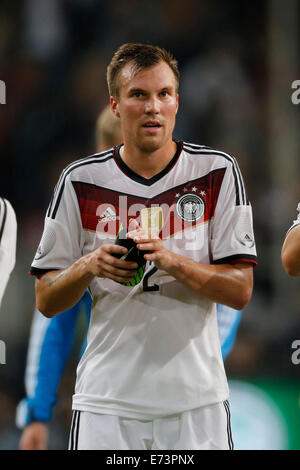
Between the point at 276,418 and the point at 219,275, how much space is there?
1588 mm

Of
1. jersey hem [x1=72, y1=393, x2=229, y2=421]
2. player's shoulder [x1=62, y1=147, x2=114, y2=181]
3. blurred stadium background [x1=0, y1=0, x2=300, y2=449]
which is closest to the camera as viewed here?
jersey hem [x1=72, y1=393, x2=229, y2=421]

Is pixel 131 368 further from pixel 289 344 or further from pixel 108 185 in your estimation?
pixel 289 344

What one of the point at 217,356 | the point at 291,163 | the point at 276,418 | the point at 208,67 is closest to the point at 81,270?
the point at 217,356

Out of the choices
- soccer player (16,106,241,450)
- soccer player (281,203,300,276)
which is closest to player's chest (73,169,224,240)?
soccer player (281,203,300,276)

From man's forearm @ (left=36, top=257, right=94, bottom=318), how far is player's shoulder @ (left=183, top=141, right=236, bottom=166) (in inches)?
21.2

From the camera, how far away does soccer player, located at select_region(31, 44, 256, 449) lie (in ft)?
6.89

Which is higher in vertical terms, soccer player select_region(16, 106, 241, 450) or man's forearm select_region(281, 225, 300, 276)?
man's forearm select_region(281, 225, 300, 276)

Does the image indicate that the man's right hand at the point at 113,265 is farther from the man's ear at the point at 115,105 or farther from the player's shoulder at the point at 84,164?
the man's ear at the point at 115,105

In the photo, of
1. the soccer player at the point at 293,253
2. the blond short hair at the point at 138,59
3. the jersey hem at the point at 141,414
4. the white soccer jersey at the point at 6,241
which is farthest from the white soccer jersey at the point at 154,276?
the white soccer jersey at the point at 6,241

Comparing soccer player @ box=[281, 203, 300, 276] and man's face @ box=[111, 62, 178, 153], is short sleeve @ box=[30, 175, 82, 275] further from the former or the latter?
soccer player @ box=[281, 203, 300, 276]

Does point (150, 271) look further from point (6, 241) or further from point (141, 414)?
point (6, 241)

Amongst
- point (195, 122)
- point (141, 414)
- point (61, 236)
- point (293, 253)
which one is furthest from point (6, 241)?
point (195, 122)

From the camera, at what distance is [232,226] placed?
2.21 meters

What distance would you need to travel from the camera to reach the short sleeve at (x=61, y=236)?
89.0 inches
